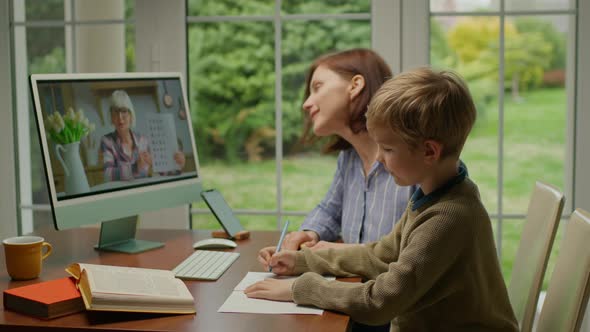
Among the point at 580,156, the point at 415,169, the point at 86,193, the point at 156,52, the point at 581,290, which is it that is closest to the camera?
the point at 581,290

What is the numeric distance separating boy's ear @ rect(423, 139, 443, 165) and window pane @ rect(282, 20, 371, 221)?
6099 millimetres

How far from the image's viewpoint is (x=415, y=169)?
1.58m

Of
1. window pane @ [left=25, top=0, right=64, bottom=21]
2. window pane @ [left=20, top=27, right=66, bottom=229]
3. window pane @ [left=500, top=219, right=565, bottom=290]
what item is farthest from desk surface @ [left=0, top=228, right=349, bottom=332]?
window pane @ [left=500, top=219, right=565, bottom=290]

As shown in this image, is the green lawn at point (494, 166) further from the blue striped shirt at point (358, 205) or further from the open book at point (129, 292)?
the open book at point (129, 292)

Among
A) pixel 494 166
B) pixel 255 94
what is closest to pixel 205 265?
pixel 255 94

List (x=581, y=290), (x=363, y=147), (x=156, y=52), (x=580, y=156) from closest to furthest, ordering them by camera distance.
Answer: (x=581, y=290) → (x=363, y=147) → (x=580, y=156) → (x=156, y=52)

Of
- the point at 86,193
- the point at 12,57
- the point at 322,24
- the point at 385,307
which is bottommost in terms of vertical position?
the point at 385,307

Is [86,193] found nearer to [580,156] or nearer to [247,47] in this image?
[580,156]

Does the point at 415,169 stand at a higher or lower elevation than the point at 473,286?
higher

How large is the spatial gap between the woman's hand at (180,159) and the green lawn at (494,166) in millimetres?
5904

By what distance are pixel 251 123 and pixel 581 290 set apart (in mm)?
7060

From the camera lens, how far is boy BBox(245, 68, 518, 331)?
1.49 m

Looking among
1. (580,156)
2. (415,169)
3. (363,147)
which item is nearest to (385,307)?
(415,169)

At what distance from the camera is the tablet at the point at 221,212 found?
2320mm
